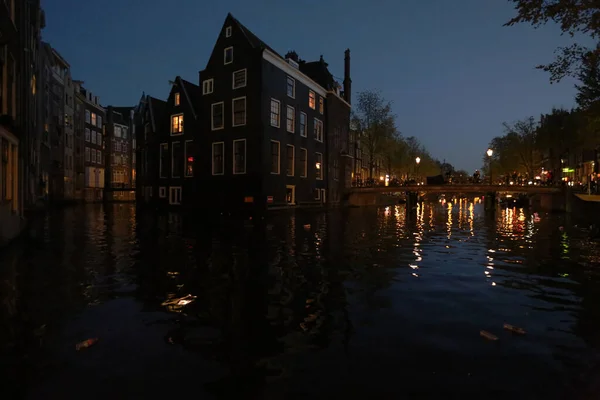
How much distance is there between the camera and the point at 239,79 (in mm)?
41406

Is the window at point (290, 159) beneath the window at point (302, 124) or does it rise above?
beneath

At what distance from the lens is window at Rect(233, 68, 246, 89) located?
4094 cm

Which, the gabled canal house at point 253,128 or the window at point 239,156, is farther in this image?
the window at point 239,156

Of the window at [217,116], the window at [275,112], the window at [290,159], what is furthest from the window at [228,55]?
the window at [290,159]

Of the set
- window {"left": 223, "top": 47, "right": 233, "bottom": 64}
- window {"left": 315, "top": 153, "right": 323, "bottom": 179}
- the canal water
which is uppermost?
window {"left": 223, "top": 47, "right": 233, "bottom": 64}

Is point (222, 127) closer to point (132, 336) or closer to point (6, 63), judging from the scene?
point (6, 63)

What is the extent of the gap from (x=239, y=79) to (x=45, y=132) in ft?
85.9

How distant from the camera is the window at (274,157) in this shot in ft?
136

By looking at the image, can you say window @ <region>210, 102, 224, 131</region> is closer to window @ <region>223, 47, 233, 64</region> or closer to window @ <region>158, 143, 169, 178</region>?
window @ <region>223, 47, 233, 64</region>

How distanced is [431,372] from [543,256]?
35.1 ft

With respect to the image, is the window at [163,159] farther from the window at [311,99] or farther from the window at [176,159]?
the window at [311,99]

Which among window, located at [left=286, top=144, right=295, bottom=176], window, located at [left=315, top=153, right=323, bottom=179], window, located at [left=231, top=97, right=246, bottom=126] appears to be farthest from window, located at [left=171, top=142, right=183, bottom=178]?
window, located at [left=315, top=153, right=323, bottom=179]

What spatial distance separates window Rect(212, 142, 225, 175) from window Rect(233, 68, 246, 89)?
6.25 m

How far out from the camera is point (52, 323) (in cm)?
603
